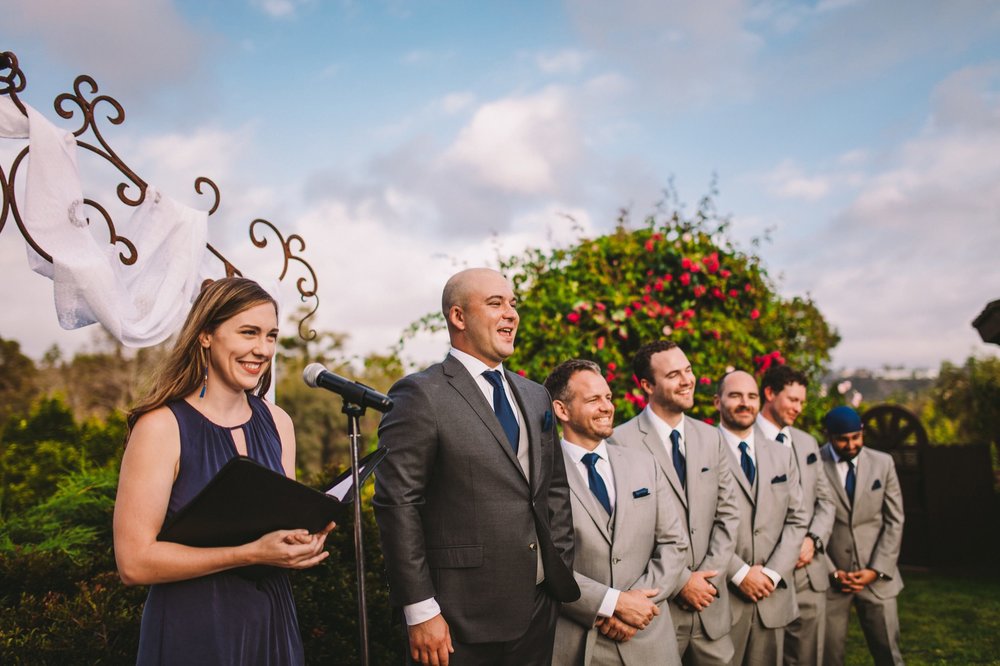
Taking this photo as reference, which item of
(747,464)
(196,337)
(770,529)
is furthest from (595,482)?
(196,337)

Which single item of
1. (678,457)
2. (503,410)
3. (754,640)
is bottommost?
(754,640)

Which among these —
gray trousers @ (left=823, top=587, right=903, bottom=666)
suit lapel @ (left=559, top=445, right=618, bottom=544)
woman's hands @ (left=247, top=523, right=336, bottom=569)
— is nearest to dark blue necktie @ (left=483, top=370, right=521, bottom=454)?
suit lapel @ (left=559, top=445, right=618, bottom=544)

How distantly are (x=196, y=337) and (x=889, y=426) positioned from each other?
1225 centimetres

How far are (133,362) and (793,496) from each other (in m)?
32.6

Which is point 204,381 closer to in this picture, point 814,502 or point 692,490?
point 692,490

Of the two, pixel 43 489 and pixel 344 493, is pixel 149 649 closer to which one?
pixel 344 493

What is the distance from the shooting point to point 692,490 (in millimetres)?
4094

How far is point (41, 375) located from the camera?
3503 centimetres

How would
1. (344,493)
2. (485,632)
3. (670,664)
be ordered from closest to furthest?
(344,493) < (485,632) < (670,664)

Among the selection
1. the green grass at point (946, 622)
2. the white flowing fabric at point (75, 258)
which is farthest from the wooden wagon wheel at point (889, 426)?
the white flowing fabric at point (75, 258)

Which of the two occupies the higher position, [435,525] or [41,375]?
[41,375]

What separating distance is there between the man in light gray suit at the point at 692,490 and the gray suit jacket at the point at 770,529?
253 mm

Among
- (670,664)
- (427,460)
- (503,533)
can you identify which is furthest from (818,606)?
(427,460)

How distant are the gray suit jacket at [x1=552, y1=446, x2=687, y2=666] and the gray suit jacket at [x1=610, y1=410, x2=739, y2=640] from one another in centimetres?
23
